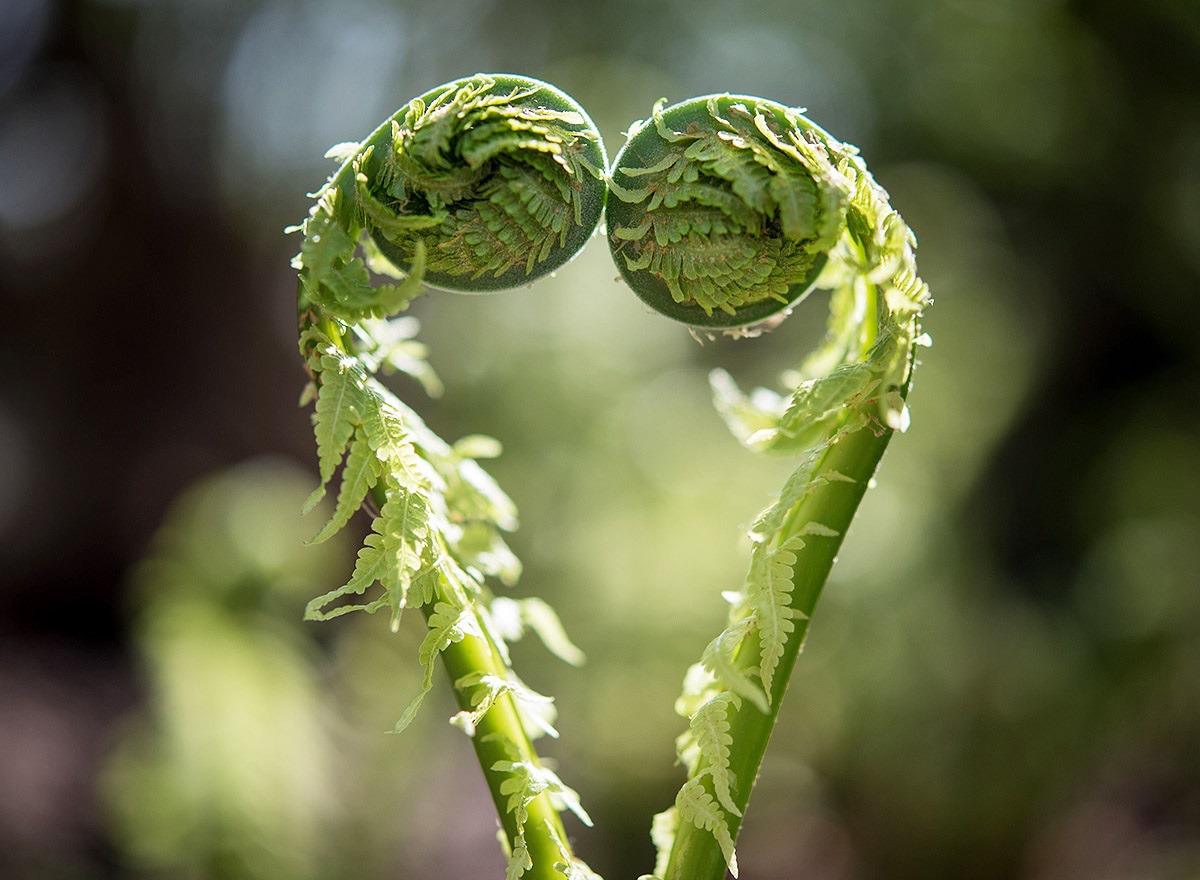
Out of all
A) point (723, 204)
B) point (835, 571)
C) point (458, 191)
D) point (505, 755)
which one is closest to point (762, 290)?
point (723, 204)

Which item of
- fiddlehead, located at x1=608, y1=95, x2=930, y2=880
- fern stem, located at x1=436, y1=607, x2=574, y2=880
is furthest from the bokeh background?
fiddlehead, located at x1=608, y1=95, x2=930, y2=880

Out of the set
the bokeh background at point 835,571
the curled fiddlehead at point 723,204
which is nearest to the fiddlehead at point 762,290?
the curled fiddlehead at point 723,204

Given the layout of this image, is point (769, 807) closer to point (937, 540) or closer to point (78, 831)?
point (937, 540)

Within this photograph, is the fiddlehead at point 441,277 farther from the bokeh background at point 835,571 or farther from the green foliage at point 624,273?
the bokeh background at point 835,571

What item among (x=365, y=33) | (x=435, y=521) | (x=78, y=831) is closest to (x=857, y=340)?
(x=435, y=521)

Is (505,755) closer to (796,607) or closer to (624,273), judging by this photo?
(796,607)

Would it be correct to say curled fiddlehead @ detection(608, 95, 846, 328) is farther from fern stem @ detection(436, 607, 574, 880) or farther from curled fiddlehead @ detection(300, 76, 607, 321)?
fern stem @ detection(436, 607, 574, 880)
